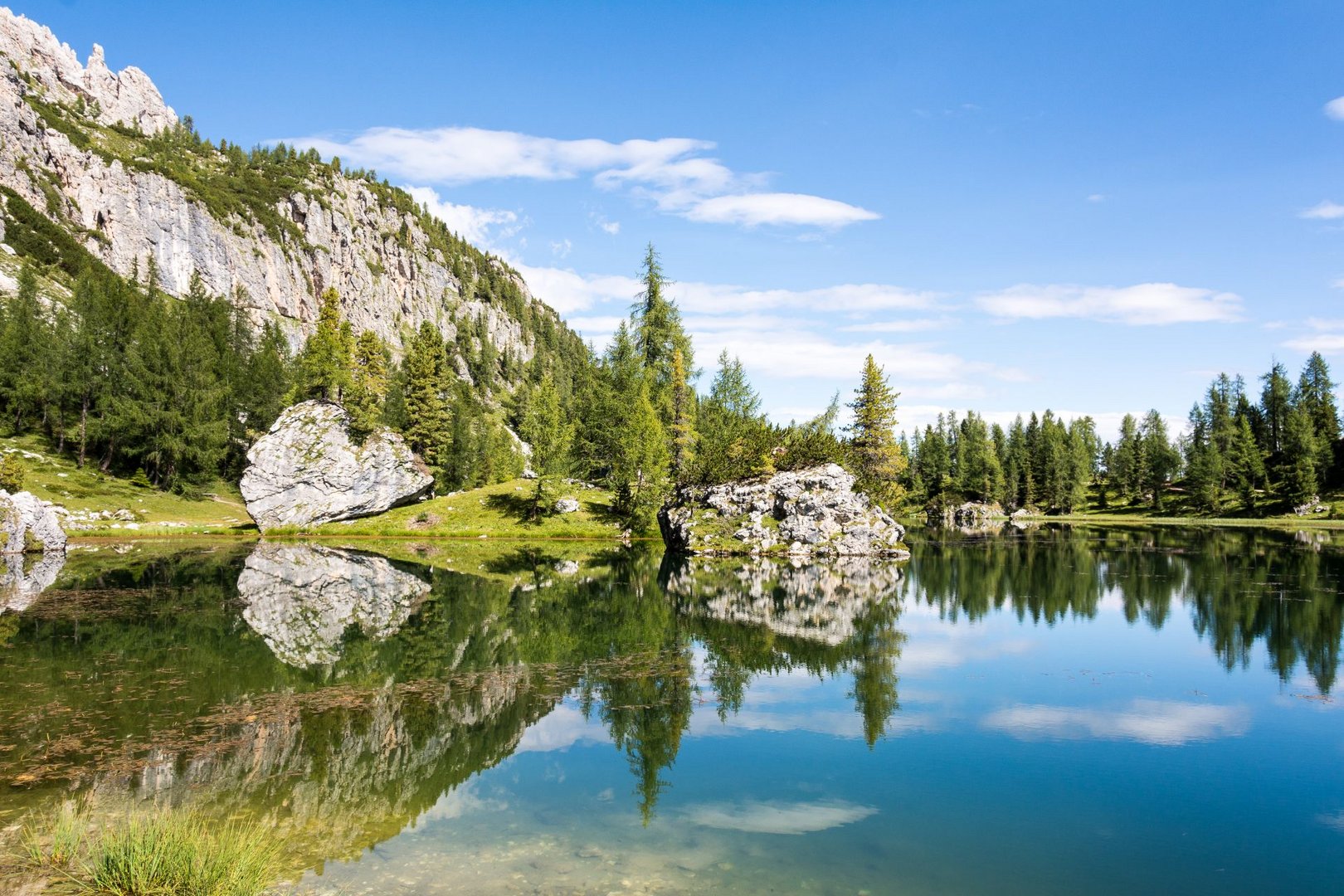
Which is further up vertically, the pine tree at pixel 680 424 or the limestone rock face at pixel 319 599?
the pine tree at pixel 680 424

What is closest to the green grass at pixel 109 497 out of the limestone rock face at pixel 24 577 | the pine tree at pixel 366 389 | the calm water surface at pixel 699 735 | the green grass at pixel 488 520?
the green grass at pixel 488 520

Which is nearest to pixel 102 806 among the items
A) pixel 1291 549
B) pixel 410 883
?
pixel 410 883

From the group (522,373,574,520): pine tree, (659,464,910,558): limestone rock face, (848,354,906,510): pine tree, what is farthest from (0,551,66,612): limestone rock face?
(848,354,906,510): pine tree

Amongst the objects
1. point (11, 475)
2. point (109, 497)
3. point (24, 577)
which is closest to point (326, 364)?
point (109, 497)

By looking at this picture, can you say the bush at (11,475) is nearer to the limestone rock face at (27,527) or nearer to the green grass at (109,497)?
the limestone rock face at (27,527)

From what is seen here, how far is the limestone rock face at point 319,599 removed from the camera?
2809 cm

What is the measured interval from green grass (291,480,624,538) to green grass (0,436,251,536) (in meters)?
11.2

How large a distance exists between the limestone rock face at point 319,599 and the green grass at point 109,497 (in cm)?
2212

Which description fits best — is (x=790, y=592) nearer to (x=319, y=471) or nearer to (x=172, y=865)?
(x=172, y=865)

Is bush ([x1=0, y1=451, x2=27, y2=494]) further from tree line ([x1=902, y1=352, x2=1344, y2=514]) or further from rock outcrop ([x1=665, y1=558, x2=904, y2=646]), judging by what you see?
tree line ([x1=902, y1=352, x2=1344, y2=514])

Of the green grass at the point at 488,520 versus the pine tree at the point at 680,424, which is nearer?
the green grass at the point at 488,520

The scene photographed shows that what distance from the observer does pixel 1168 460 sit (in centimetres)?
13250

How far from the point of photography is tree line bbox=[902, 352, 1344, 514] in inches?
4638

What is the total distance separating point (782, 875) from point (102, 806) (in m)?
12.1
